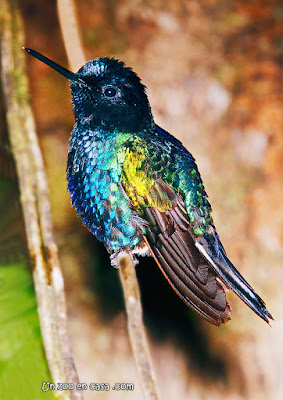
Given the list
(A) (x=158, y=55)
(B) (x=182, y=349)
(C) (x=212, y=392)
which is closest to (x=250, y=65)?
(A) (x=158, y=55)

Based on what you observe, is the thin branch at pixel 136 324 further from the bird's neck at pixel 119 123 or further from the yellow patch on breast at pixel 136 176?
the bird's neck at pixel 119 123

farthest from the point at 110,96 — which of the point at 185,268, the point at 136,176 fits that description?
the point at 185,268

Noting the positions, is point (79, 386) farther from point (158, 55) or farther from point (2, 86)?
point (158, 55)

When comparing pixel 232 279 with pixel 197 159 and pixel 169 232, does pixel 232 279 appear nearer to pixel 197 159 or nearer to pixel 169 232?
pixel 169 232

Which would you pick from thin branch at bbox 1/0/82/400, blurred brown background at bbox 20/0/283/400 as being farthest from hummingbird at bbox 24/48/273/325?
blurred brown background at bbox 20/0/283/400

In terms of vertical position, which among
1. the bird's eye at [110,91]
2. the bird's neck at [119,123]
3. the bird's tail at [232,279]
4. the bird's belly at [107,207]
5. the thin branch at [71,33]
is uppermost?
the thin branch at [71,33]

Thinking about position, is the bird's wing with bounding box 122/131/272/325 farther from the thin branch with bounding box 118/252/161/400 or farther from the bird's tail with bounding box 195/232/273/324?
the thin branch with bounding box 118/252/161/400

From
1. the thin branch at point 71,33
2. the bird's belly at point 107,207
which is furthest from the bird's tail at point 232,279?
the thin branch at point 71,33
